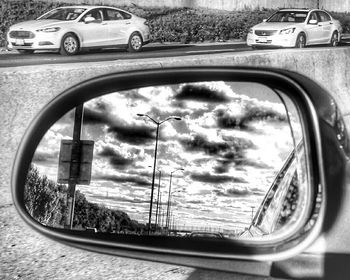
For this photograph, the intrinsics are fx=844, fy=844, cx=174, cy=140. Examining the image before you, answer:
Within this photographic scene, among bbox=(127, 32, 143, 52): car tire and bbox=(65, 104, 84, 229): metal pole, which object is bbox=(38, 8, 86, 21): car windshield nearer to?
bbox=(127, 32, 143, 52): car tire

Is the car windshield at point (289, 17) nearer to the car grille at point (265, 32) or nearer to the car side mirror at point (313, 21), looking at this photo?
the car side mirror at point (313, 21)

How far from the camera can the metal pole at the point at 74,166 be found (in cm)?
153

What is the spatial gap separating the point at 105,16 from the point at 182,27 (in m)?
1.95

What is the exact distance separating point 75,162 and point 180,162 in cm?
19

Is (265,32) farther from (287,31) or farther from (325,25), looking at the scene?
(325,25)

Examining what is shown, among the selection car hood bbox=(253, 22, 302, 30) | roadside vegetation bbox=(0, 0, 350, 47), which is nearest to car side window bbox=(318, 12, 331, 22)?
roadside vegetation bbox=(0, 0, 350, 47)

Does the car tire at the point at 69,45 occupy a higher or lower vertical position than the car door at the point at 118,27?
lower

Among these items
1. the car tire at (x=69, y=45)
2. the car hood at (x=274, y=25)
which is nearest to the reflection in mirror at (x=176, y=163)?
the car tire at (x=69, y=45)

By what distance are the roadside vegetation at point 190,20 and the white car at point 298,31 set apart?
20 centimetres

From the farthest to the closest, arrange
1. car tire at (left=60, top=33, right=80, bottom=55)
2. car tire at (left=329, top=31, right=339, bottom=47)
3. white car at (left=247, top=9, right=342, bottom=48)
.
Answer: white car at (left=247, top=9, right=342, bottom=48) < car tire at (left=329, top=31, right=339, bottom=47) < car tire at (left=60, top=33, right=80, bottom=55)

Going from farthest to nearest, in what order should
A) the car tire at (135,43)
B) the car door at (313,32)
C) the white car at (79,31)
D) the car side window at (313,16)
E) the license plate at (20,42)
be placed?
the car side window at (313,16), the car door at (313,32), the car tire at (135,43), the white car at (79,31), the license plate at (20,42)

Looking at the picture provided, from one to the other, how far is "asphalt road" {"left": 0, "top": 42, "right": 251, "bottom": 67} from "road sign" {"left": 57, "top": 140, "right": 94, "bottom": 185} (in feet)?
21.5

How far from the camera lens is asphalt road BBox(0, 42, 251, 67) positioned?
8.96 meters

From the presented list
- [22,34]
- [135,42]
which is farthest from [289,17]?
[22,34]
